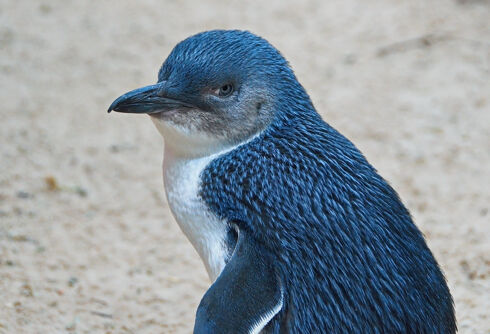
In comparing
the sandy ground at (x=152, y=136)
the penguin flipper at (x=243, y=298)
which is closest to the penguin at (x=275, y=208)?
the penguin flipper at (x=243, y=298)

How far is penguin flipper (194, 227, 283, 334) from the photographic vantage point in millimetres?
2459

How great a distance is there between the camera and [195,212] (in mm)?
2871

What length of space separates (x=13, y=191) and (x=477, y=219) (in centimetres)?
289

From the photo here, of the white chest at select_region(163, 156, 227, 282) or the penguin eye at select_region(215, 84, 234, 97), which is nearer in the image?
the white chest at select_region(163, 156, 227, 282)

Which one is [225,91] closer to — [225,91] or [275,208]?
[225,91]

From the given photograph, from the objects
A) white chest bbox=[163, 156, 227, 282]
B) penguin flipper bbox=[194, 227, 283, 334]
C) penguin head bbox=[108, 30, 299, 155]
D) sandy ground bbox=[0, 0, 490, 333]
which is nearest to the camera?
penguin flipper bbox=[194, 227, 283, 334]

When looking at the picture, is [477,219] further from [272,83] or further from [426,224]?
[272,83]

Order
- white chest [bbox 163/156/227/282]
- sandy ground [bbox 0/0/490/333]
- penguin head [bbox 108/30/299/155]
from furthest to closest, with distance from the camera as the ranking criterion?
1. sandy ground [bbox 0/0/490/333]
2. penguin head [bbox 108/30/299/155]
3. white chest [bbox 163/156/227/282]

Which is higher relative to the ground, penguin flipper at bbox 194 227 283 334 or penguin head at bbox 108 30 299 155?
penguin head at bbox 108 30 299 155

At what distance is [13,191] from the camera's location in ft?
15.9

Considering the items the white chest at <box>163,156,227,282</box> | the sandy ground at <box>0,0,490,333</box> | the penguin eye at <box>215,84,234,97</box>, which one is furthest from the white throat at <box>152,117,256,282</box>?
the sandy ground at <box>0,0,490,333</box>

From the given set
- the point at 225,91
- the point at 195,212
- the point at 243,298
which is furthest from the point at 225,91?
the point at 243,298

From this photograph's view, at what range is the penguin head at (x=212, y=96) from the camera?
Answer: 289 centimetres

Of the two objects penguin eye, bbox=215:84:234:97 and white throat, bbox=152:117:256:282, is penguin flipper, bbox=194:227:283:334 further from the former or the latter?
penguin eye, bbox=215:84:234:97
